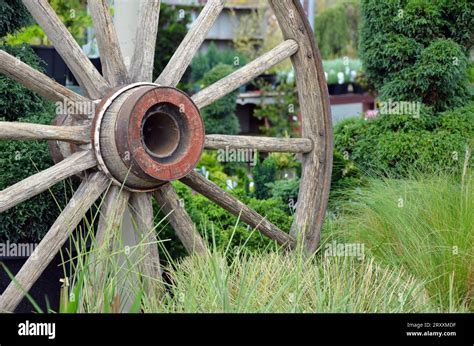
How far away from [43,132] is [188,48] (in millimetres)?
1014

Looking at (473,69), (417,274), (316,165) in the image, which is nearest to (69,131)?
(316,165)

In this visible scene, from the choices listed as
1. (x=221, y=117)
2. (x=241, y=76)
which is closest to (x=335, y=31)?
(x=221, y=117)

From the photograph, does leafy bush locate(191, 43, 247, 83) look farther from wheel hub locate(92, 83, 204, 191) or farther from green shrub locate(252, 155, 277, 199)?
wheel hub locate(92, 83, 204, 191)

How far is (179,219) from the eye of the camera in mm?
4742

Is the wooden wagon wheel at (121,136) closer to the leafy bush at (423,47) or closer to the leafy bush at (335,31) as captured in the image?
the leafy bush at (423,47)

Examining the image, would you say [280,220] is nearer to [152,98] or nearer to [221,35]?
[152,98]

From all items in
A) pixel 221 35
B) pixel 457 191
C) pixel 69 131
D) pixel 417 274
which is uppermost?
pixel 221 35

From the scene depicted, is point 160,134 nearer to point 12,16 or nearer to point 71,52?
point 71,52

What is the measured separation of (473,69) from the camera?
777cm

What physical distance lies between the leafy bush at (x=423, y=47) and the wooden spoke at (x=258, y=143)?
1.85 m

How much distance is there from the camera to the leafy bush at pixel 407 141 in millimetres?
6289

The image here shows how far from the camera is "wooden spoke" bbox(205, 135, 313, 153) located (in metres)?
4.82

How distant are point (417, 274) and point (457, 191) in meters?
0.64
